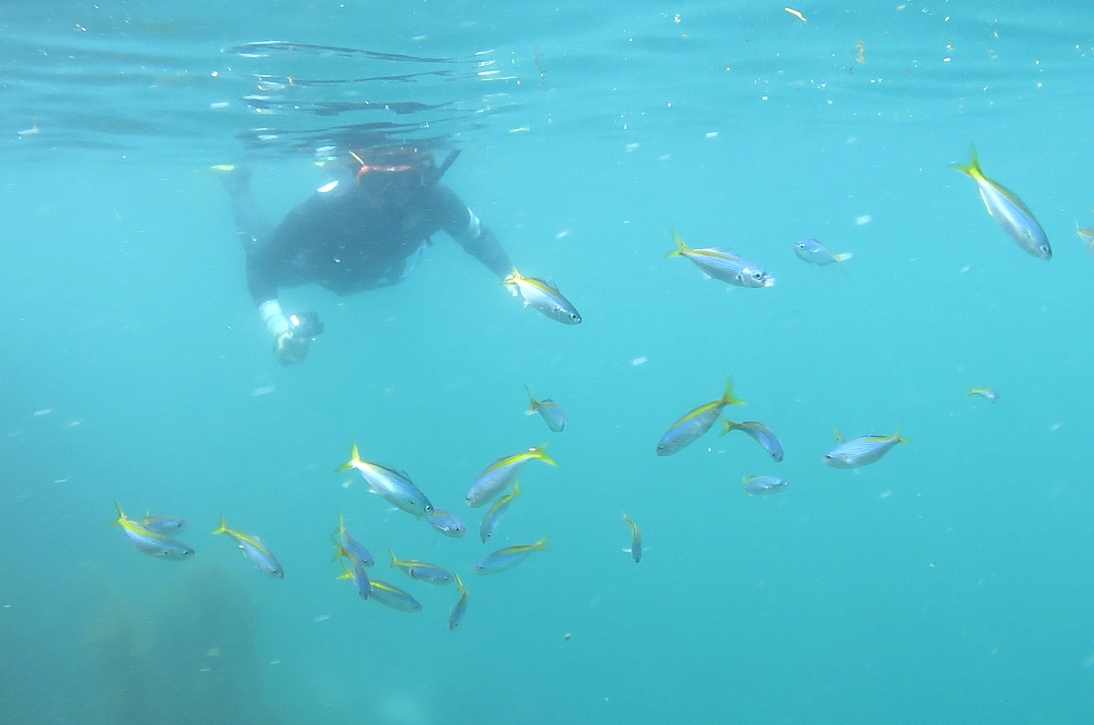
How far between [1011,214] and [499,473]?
Answer: 3.27m

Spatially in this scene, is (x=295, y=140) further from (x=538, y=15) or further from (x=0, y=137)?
(x=538, y=15)

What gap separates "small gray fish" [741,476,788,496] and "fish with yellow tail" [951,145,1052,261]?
11.1 ft

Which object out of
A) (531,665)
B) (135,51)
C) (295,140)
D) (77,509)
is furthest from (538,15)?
(77,509)

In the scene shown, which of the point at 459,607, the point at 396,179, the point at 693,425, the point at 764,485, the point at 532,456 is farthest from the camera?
the point at 396,179

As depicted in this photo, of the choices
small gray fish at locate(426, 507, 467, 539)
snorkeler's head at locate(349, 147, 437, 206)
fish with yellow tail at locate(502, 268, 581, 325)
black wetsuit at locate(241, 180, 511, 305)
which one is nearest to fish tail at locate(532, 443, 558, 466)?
fish with yellow tail at locate(502, 268, 581, 325)

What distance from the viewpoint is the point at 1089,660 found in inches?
667

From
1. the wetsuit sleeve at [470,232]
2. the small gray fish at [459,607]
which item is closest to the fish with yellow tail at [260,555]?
the small gray fish at [459,607]

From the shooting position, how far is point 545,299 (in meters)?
4.17

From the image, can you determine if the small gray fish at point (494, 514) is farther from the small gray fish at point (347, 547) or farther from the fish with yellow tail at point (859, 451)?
the fish with yellow tail at point (859, 451)

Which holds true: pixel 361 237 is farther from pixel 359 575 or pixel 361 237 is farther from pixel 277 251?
pixel 359 575

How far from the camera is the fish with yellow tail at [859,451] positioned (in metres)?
4.86

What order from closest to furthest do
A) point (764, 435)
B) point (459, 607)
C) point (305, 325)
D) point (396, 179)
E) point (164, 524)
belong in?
point (764, 435)
point (164, 524)
point (459, 607)
point (305, 325)
point (396, 179)

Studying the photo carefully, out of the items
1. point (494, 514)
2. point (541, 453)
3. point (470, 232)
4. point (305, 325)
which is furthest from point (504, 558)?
point (470, 232)

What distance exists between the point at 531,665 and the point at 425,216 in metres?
14.9
